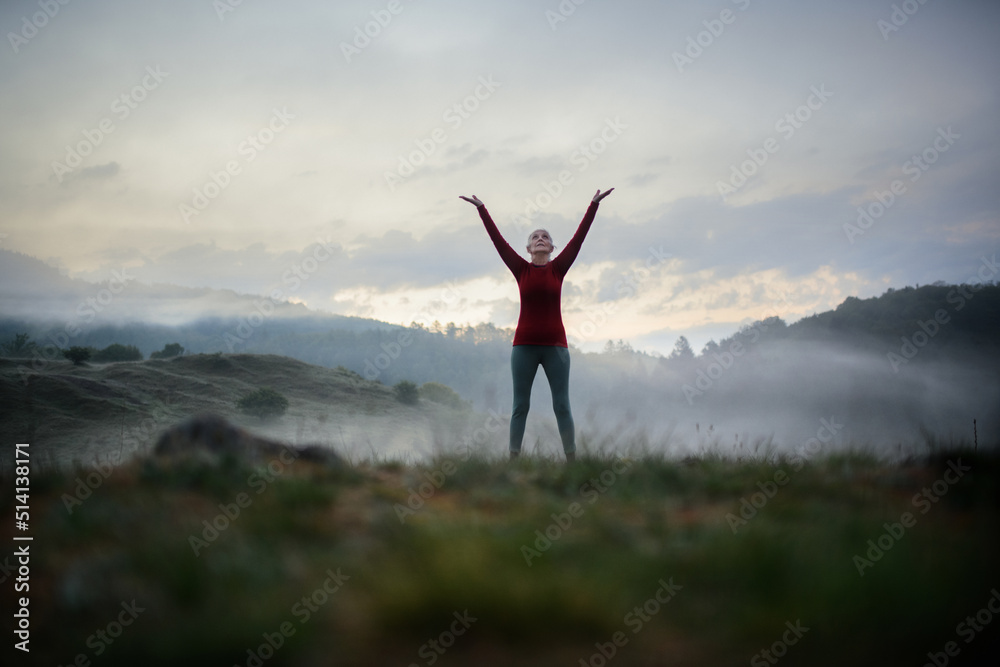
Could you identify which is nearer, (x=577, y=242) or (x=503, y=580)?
(x=503, y=580)

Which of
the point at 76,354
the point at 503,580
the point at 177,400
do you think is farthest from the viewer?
the point at 76,354

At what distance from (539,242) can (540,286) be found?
0.71 meters

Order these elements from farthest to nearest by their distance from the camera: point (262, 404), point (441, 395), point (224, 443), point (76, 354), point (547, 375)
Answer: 1. point (441, 395)
2. point (76, 354)
3. point (262, 404)
4. point (547, 375)
5. point (224, 443)

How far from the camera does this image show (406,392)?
128 feet


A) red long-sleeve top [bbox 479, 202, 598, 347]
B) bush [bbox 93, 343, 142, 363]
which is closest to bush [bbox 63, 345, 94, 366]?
bush [bbox 93, 343, 142, 363]

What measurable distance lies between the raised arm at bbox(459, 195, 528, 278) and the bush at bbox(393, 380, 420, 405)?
106 feet

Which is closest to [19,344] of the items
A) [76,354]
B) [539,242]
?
[76,354]

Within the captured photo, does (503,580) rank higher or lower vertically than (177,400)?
higher

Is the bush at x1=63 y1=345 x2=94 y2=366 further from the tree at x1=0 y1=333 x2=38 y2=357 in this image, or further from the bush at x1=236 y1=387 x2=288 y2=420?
the tree at x1=0 y1=333 x2=38 y2=357

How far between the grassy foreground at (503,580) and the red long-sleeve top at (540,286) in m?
3.24

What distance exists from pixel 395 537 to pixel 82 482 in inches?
126

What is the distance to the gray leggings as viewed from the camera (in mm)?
6586

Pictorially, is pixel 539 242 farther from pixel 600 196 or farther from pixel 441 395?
pixel 441 395

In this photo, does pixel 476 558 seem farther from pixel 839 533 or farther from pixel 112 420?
pixel 112 420
